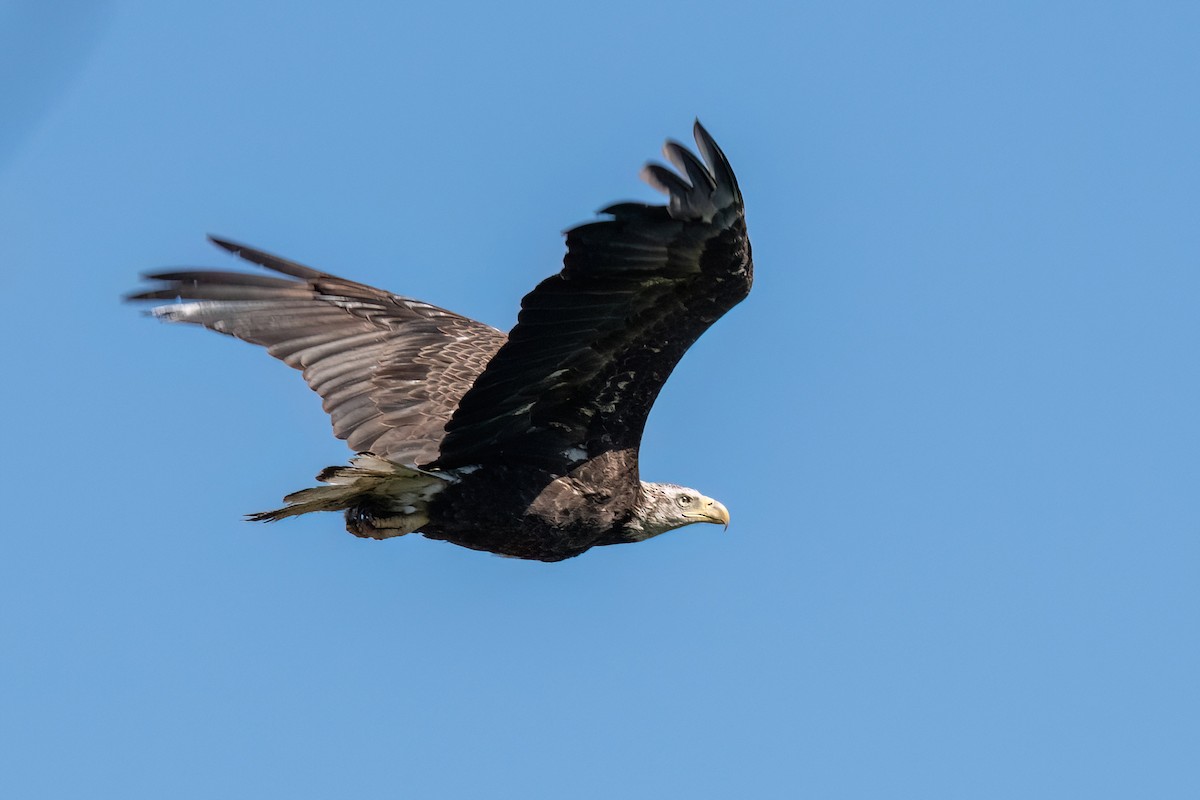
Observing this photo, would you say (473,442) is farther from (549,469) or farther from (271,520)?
(271,520)

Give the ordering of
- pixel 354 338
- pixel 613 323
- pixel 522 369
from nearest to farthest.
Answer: pixel 613 323, pixel 522 369, pixel 354 338

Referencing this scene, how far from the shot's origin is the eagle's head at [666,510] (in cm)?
964

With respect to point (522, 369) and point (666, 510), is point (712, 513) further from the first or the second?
point (522, 369)

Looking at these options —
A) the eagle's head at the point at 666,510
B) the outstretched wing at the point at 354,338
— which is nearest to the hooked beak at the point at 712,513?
the eagle's head at the point at 666,510

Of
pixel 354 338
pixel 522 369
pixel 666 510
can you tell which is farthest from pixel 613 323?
pixel 354 338

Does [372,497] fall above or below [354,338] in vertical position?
below

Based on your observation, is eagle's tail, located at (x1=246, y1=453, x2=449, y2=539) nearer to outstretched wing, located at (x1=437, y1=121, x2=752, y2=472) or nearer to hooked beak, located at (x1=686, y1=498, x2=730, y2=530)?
outstretched wing, located at (x1=437, y1=121, x2=752, y2=472)

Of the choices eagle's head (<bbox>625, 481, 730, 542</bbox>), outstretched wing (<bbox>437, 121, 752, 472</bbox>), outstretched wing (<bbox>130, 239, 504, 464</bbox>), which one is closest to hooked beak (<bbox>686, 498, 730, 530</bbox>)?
eagle's head (<bbox>625, 481, 730, 542</bbox>)

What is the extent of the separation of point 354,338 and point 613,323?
257 cm

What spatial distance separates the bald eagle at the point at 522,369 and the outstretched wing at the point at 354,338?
1cm

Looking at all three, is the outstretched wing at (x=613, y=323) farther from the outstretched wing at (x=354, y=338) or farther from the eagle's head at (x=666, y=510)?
the outstretched wing at (x=354, y=338)

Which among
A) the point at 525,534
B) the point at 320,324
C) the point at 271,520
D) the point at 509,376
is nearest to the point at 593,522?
the point at 525,534

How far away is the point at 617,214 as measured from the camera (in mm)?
7863

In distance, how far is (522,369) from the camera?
8.73 meters
